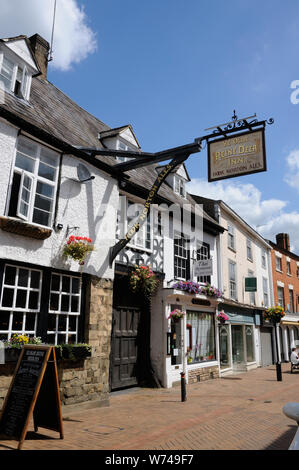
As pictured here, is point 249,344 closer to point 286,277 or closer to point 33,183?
point 286,277

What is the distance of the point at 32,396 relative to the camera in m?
5.47

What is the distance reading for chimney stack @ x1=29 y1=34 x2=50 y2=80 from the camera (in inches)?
477

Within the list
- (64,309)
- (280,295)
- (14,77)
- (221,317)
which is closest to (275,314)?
(221,317)

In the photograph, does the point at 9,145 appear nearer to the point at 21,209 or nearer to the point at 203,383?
the point at 21,209

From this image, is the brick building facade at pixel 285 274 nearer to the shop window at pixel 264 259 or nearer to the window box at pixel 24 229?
the shop window at pixel 264 259

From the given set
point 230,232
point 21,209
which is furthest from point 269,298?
point 21,209

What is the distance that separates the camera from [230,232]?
65.0ft

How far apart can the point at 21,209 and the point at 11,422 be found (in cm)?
421

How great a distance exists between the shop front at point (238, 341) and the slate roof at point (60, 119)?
7190 millimetres

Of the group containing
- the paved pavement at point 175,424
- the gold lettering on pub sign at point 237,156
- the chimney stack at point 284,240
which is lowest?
the paved pavement at point 175,424

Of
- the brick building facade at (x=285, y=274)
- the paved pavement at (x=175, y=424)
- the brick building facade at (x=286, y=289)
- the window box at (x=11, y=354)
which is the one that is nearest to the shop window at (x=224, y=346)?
the paved pavement at (x=175, y=424)

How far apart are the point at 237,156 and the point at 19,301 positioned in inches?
244

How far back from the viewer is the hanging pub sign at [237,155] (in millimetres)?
8562
